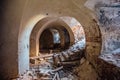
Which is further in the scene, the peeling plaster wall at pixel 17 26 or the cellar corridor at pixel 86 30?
the peeling plaster wall at pixel 17 26

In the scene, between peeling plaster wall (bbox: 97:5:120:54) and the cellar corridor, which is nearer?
the cellar corridor

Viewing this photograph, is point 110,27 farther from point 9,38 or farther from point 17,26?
point 9,38

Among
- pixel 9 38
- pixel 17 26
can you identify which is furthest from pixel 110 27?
pixel 9 38

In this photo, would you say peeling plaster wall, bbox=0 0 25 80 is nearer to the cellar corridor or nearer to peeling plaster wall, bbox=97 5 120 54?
the cellar corridor

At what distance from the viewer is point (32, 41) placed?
7.76 metres

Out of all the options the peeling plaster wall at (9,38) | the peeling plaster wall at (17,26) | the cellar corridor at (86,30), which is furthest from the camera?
the peeling plaster wall at (9,38)

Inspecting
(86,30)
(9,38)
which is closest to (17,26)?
(9,38)

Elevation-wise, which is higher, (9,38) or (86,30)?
(86,30)

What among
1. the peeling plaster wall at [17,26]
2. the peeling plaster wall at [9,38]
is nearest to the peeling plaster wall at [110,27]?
the peeling plaster wall at [17,26]

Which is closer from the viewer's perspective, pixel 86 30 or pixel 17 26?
pixel 17 26

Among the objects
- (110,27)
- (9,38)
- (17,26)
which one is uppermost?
(17,26)

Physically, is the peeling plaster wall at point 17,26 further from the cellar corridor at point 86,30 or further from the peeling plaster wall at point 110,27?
the peeling plaster wall at point 110,27

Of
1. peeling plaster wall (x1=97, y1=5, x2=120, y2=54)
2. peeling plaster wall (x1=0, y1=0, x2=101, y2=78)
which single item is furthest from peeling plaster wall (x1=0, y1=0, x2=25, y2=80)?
peeling plaster wall (x1=97, y1=5, x2=120, y2=54)

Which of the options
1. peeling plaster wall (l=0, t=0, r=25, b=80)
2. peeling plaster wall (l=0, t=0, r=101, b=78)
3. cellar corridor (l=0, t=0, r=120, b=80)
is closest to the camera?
cellar corridor (l=0, t=0, r=120, b=80)
